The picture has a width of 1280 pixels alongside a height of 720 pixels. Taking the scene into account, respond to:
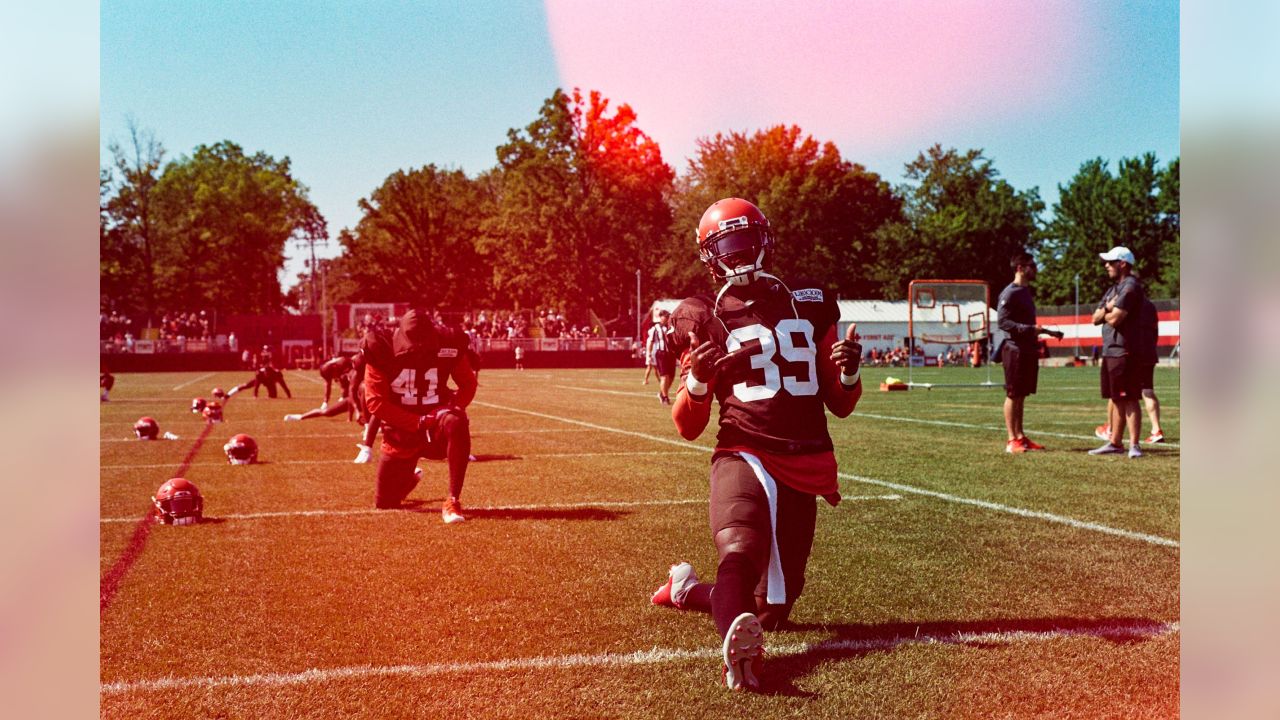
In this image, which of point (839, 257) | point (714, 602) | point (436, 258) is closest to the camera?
point (714, 602)

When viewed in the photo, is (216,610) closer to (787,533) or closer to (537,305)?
(787,533)

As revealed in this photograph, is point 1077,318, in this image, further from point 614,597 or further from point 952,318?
point 614,597

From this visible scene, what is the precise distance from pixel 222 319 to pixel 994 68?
24.0 metres

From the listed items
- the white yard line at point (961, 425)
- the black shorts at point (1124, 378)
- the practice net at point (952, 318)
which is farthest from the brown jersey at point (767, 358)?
the practice net at point (952, 318)

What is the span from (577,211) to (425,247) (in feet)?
5.46

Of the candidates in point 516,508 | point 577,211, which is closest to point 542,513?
point 516,508

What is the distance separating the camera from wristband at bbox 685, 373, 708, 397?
3611 mm

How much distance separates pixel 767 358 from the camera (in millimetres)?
3754

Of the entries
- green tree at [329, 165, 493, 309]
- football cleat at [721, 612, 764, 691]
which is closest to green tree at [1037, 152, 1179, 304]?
green tree at [329, 165, 493, 309]

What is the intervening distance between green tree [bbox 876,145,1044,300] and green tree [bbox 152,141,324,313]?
6.11 metres
